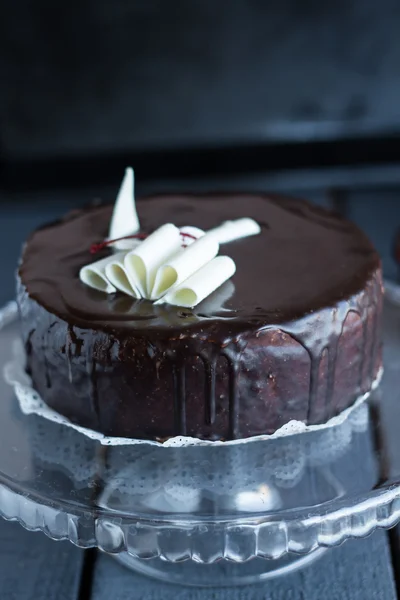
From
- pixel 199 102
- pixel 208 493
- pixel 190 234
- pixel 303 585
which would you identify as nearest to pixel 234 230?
pixel 190 234

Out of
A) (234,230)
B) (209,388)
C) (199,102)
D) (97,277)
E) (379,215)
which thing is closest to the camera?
(209,388)

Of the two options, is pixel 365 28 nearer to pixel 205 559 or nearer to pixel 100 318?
pixel 100 318

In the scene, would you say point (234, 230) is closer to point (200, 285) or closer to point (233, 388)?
point (200, 285)

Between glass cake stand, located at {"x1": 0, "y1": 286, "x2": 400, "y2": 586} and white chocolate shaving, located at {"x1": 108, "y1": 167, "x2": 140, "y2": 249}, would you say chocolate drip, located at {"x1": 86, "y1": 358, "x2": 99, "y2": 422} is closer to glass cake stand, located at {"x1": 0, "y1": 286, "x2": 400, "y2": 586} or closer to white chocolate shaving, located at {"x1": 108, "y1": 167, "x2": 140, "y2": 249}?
glass cake stand, located at {"x1": 0, "y1": 286, "x2": 400, "y2": 586}

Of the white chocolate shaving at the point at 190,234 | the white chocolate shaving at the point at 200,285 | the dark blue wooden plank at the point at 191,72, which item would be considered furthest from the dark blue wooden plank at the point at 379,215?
the white chocolate shaving at the point at 200,285

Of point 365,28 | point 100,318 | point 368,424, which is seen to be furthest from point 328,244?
point 365,28

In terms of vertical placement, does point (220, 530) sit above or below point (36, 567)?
above

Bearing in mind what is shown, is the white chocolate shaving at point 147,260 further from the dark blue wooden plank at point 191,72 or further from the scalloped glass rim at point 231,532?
the dark blue wooden plank at point 191,72
